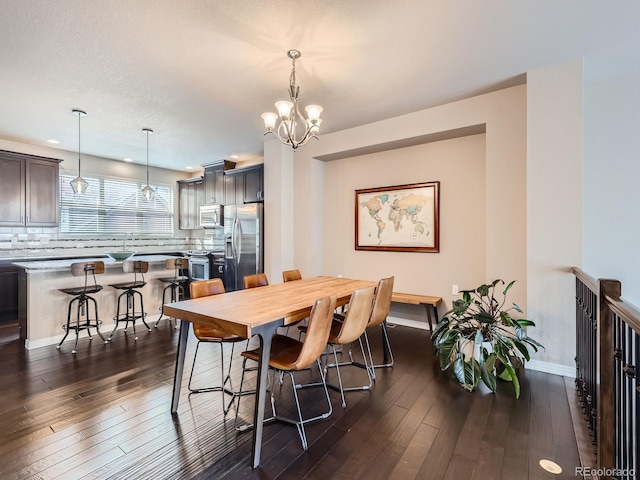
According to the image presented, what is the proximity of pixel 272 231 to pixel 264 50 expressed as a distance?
298 cm

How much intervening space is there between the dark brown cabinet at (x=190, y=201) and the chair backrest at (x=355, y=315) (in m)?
5.43

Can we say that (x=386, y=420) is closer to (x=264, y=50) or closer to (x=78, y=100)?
(x=264, y=50)

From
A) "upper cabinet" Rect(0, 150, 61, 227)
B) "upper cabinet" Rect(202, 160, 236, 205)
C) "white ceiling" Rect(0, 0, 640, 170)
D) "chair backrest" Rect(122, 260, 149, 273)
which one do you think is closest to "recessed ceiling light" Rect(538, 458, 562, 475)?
"white ceiling" Rect(0, 0, 640, 170)

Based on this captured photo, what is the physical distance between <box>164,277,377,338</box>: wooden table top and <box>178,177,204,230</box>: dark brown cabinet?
4.74 metres

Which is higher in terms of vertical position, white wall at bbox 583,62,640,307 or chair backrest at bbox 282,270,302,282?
white wall at bbox 583,62,640,307

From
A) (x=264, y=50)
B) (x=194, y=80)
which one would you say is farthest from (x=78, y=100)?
(x=264, y=50)

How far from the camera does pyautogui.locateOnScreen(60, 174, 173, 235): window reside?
589 cm

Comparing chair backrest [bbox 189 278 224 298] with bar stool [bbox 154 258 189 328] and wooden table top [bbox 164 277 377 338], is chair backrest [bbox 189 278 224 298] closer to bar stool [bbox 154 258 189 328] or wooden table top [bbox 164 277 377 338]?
wooden table top [bbox 164 277 377 338]

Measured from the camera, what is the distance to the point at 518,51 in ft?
9.10

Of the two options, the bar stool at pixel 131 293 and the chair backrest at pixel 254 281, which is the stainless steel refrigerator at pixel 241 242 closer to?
the bar stool at pixel 131 293

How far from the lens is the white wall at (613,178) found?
3.23m

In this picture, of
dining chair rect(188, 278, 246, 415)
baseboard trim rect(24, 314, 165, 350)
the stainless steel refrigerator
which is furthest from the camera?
the stainless steel refrigerator

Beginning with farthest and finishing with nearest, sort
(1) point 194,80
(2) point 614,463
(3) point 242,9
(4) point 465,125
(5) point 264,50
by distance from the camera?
1. (4) point 465,125
2. (1) point 194,80
3. (5) point 264,50
4. (3) point 242,9
5. (2) point 614,463

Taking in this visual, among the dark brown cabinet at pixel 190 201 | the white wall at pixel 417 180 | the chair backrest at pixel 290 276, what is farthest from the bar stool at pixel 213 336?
the dark brown cabinet at pixel 190 201
